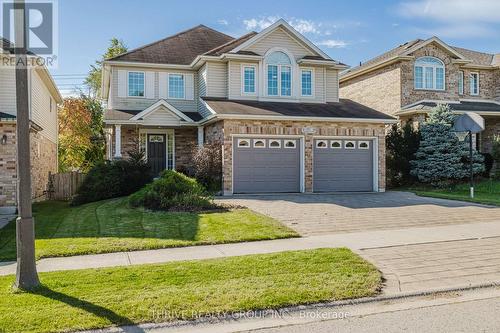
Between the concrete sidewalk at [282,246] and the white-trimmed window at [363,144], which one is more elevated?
the white-trimmed window at [363,144]

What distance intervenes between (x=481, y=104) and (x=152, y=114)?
1952 centimetres

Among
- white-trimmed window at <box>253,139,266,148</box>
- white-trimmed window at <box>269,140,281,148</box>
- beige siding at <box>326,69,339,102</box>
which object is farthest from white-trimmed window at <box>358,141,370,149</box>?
white-trimmed window at <box>253,139,266,148</box>

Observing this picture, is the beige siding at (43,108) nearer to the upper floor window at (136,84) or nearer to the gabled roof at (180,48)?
the gabled roof at (180,48)

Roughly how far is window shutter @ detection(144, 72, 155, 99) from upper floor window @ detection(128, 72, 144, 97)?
0.25 m

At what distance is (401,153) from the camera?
23203mm

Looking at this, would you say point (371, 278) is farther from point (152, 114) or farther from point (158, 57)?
point (158, 57)

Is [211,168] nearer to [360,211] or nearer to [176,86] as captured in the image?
[176,86]

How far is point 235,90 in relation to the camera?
2175cm

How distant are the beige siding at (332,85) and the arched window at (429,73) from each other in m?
5.12

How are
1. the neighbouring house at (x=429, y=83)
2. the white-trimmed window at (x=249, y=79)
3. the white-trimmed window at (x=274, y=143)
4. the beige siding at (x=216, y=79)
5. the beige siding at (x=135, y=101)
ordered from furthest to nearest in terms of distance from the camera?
the neighbouring house at (x=429, y=83) < the beige siding at (x=135, y=101) < the beige siding at (x=216, y=79) < the white-trimmed window at (x=249, y=79) < the white-trimmed window at (x=274, y=143)

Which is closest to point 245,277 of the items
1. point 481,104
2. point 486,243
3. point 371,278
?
point 371,278

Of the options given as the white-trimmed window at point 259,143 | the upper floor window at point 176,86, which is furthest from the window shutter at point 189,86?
the white-trimmed window at point 259,143

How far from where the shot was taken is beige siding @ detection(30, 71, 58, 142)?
19.4 m

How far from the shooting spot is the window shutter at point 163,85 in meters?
23.3
